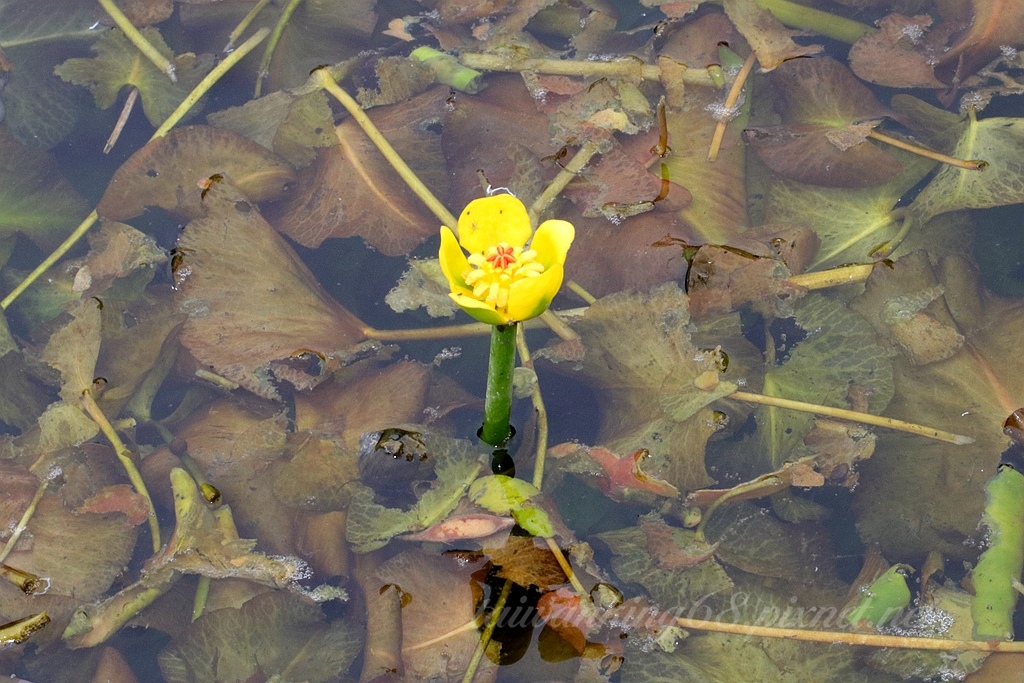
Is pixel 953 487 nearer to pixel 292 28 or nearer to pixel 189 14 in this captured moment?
pixel 292 28

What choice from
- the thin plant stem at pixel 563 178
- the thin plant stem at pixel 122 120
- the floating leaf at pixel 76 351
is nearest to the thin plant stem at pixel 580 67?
the thin plant stem at pixel 563 178

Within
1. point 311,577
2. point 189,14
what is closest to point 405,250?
point 311,577

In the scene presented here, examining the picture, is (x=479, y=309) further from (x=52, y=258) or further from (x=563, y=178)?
(x=52, y=258)

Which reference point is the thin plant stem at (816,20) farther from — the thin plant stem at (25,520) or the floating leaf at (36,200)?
the thin plant stem at (25,520)

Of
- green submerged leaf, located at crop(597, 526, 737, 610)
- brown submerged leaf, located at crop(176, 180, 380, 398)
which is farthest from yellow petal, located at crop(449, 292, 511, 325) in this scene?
brown submerged leaf, located at crop(176, 180, 380, 398)

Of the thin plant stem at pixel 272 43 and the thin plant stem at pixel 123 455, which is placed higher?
the thin plant stem at pixel 272 43
